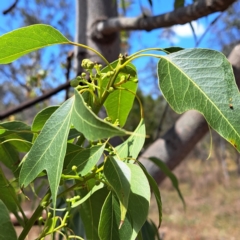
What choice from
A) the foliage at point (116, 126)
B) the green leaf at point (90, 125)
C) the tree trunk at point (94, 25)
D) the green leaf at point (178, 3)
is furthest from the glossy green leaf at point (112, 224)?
the tree trunk at point (94, 25)

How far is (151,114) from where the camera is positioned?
4.04 m

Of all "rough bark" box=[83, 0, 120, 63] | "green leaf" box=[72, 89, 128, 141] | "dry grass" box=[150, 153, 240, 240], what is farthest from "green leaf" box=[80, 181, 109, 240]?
"dry grass" box=[150, 153, 240, 240]

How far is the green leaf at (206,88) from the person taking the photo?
0.33 m

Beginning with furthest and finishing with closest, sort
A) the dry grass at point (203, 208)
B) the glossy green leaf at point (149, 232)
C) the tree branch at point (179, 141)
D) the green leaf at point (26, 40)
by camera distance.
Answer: the dry grass at point (203, 208)
the tree branch at point (179, 141)
the glossy green leaf at point (149, 232)
the green leaf at point (26, 40)

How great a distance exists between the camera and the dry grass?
156 inches

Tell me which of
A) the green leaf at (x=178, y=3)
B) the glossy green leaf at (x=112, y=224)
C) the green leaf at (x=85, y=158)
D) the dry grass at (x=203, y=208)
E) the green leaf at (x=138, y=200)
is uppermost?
the green leaf at (x=178, y=3)

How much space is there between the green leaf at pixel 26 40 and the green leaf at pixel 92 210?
0.17 m

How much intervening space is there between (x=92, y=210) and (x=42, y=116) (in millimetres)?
129

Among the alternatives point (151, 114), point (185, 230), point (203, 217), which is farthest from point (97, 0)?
point (203, 217)

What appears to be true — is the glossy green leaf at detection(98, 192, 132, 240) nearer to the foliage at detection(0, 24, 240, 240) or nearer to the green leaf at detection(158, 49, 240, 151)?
the foliage at detection(0, 24, 240, 240)

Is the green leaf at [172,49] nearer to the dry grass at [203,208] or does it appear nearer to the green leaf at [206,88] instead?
the green leaf at [206,88]

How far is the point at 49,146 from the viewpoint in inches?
12.6

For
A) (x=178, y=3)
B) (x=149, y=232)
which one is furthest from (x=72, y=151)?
(x=178, y=3)

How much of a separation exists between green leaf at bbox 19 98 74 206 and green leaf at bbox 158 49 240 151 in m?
0.11
